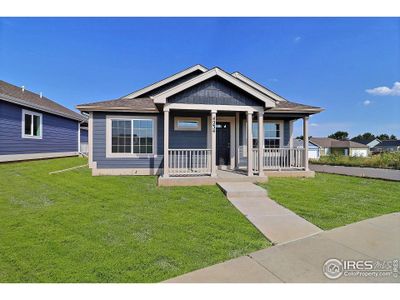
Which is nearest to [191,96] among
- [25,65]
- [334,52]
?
[334,52]

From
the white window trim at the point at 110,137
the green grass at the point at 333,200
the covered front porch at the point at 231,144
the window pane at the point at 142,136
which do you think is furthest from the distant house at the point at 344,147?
the window pane at the point at 142,136

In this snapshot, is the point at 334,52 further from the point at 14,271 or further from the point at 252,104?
the point at 14,271

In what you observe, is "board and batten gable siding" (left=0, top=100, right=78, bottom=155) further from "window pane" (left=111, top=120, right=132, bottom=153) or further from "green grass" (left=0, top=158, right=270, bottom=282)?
"window pane" (left=111, top=120, right=132, bottom=153)

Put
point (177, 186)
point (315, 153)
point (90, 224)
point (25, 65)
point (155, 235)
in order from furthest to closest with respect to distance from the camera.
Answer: point (315, 153) < point (25, 65) < point (177, 186) < point (90, 224) < point (155, 235)

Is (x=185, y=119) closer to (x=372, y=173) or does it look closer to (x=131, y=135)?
(x=131, y=135)

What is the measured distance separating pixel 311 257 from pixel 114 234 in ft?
10.1

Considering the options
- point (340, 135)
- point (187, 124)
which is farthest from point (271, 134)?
point (340, 135)

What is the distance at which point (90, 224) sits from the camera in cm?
414

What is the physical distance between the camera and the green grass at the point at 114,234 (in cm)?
267

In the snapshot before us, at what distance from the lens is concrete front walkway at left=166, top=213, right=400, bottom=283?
2.54m

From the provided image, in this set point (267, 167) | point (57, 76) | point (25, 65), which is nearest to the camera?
point (267, 167)

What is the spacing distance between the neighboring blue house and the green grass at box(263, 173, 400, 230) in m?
13.1

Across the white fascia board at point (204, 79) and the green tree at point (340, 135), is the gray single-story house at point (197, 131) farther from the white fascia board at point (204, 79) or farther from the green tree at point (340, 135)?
the green tree at point (340, 135)
